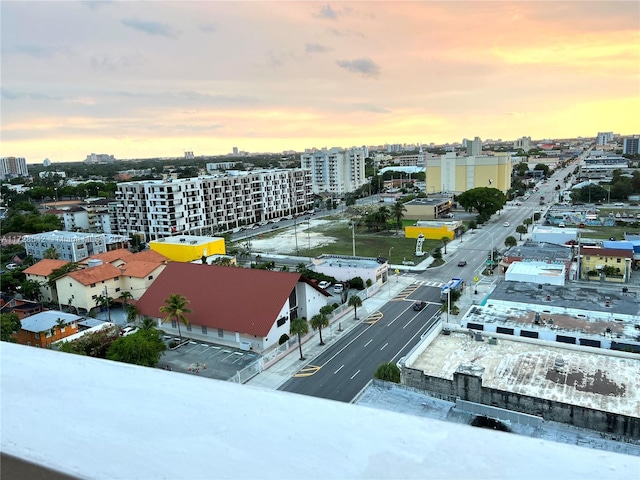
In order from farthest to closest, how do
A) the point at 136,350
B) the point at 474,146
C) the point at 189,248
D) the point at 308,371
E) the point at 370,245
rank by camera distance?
1. the point at 474,146
2. the point at 370,245
3. the point at 189,248
4. the point at 308,371
5. the point at 136,350

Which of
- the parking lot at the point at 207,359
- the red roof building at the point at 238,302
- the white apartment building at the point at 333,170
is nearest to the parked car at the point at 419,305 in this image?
the red roof building at the point at 238,302

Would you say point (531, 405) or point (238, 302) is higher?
point (238, 302)

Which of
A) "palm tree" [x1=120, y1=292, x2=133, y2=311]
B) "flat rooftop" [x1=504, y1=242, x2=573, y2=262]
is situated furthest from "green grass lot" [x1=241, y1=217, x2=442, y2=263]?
"palm tree" [x1=120, y1=292, x2=133, y2=311]

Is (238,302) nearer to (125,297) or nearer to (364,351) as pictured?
(364,351)

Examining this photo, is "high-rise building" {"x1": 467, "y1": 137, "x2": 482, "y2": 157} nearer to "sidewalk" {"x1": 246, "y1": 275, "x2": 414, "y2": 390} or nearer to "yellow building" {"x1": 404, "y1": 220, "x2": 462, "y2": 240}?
"yellow building" {"x1": 404, "y1": 220, "x2": 462, "y2": 240}

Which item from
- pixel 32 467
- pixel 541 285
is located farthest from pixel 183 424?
pixel 541 285

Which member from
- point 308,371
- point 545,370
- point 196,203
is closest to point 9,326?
point 308,371
